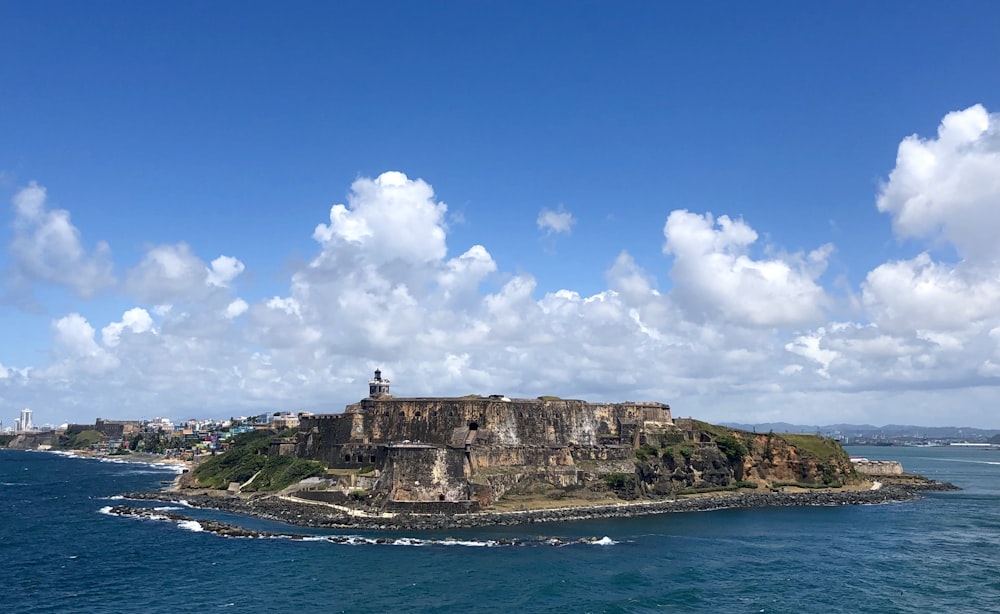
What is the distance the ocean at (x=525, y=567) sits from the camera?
1644 inches

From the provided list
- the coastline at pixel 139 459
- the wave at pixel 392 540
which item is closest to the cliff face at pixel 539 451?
the wave at pixel 392 540

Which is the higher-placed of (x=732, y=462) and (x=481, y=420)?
(x=481, y=420)

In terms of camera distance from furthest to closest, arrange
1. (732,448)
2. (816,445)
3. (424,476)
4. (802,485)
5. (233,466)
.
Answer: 1. (816,445)
2. (233,466)
3. (802,485)
4. (732,448)
5. (424,476)

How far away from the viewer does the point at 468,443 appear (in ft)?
248

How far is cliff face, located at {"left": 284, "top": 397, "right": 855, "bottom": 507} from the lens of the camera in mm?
68375

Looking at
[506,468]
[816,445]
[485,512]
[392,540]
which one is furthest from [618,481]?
[816,445]

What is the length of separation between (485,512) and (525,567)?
1884 centimetres

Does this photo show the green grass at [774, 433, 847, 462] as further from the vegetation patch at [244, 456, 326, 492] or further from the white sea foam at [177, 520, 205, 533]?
the white sea foam at [177, 520, 205, 533]

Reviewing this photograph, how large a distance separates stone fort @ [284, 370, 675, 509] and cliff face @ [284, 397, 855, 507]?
0.12 metres

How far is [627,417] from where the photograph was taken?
306 ft

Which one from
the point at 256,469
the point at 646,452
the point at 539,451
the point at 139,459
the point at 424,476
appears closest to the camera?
the point at 424,476

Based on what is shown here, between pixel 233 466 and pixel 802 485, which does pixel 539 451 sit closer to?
pixel 802 485

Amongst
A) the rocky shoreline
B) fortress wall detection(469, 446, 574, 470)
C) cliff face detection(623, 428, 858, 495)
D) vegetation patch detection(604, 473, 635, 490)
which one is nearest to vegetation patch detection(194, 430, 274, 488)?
the rocky shoreline

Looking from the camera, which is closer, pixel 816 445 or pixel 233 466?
pixel 233 466
